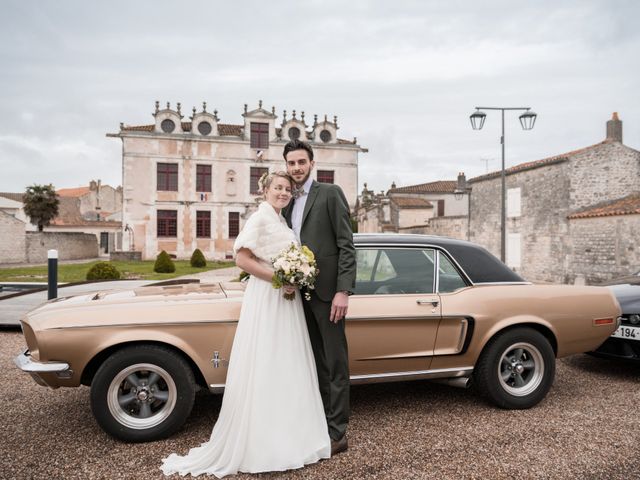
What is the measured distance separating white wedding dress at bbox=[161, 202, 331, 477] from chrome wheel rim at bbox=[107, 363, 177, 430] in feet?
1.49

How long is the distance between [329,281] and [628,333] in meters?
3.87

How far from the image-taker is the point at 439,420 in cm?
399

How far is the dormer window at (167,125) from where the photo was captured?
35.8m

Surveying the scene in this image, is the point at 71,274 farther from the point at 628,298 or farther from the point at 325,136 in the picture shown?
the point at 325,136

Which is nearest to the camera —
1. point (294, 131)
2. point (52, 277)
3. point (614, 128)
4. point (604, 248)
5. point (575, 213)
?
point (52, 277)

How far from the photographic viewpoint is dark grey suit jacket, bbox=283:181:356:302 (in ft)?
11.1

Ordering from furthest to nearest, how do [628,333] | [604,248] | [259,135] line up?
1. [259,135]
2. [604,248]
3. [628,333]

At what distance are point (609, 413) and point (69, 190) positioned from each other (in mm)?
86445

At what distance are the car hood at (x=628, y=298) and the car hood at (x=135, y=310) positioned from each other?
4437 mm

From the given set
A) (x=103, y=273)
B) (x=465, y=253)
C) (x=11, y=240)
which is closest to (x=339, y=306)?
(x=465, y=253)

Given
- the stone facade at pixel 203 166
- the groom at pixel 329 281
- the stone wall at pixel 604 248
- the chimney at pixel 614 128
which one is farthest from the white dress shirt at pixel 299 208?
the stone facade at pixel 203 166

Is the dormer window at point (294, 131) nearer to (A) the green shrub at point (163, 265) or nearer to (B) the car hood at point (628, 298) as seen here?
(A) the green shrub at point (163, 265)

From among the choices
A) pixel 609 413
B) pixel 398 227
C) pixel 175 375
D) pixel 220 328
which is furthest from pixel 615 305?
pixel 398 227

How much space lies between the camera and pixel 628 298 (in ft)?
18.1
